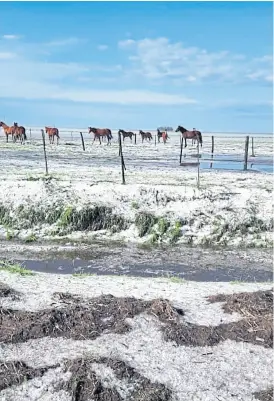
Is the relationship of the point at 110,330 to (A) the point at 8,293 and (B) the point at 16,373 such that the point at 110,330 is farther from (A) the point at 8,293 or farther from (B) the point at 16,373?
(A) the point at 8,293

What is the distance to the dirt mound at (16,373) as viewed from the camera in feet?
19.9

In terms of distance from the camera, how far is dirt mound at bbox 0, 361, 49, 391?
6.07 m

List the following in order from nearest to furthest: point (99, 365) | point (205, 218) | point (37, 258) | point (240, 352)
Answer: point (99, 365) < point (240, 352) < point (37, 258) < point (205, 218)

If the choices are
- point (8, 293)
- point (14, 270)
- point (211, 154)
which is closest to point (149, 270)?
point (14, 270)

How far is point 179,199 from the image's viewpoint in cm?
1695

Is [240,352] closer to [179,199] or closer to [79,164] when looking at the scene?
[179,199]

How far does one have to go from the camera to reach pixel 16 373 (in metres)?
6.22

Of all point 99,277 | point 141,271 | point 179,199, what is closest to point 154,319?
point 99,277

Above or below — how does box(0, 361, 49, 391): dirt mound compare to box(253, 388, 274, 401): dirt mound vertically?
above

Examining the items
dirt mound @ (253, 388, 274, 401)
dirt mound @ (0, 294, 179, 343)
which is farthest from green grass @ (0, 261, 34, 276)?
dirt mound @ (253, 388, 274, 401)

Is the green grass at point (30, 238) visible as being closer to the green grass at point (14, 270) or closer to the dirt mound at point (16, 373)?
the green grass at point (14, 270)

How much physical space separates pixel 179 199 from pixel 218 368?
413 inches

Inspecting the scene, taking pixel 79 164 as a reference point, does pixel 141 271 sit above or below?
below

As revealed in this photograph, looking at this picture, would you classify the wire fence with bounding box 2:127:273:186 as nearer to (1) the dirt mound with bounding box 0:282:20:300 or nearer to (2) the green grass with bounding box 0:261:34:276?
(2) the green grass with bounding box 0:261:34:276
